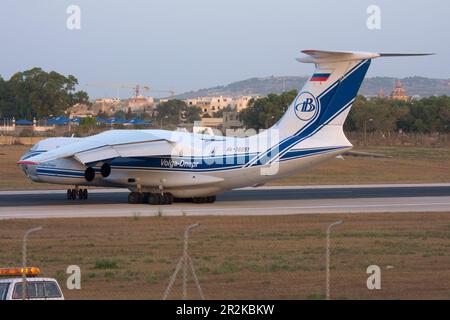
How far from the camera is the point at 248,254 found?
22578 mm

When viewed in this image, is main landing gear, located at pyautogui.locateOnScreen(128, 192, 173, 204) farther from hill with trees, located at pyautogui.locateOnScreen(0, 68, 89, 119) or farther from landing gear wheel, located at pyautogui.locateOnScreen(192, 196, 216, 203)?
hill with trees, located at pyautogui.locateOnScreen(0, 68, 89, 119)

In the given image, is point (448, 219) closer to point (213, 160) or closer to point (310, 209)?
point (310, 209)

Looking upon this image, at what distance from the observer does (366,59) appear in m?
35.4

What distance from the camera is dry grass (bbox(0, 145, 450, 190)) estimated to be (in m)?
54.6

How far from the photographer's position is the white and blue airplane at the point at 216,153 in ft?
118

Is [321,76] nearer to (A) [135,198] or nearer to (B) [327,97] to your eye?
(B) [327,97]

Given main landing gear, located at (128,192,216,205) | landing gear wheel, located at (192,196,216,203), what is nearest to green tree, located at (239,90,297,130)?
landing gear wheel, located at (192,196,216,203)

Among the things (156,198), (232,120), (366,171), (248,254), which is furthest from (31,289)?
(232,120)

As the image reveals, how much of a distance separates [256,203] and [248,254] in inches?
640

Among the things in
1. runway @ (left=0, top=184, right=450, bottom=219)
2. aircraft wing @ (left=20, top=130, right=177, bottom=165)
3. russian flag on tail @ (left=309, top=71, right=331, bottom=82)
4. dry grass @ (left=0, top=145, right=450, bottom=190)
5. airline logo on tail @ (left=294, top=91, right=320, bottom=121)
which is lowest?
dry grass @ (left=0, top=145, right=450, bottom=190)

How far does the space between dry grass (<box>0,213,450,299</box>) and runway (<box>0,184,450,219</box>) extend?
8.14ft

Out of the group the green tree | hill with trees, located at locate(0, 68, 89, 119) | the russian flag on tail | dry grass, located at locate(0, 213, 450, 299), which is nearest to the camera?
dry grass, located at locate(0, 213, 450, 299)

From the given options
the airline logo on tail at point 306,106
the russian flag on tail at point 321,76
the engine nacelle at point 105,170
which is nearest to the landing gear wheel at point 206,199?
the engine nacelle at point 105,170
